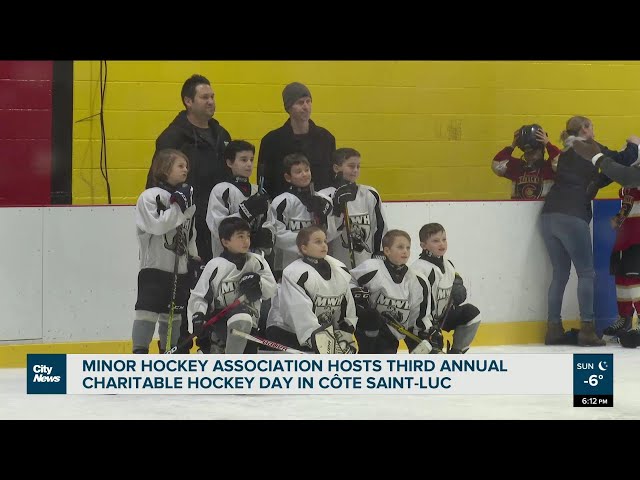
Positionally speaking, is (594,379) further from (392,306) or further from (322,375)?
(322,375)

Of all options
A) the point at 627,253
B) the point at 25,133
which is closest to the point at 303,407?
the point at 25,133

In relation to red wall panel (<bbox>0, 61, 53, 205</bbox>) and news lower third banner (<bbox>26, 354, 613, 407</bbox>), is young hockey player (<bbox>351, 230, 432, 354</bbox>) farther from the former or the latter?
red wall panel (<bbox>0, 61, 53, 205</bbox>)

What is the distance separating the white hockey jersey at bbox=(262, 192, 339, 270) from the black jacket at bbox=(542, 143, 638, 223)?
130 centimetres

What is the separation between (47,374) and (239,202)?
Answer: 1085 millimetres

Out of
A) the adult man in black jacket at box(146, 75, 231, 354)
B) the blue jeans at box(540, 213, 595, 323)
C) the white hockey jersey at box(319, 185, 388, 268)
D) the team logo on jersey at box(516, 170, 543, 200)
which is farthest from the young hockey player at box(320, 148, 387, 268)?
the blue jeans at box(540, 213, 595, 323)

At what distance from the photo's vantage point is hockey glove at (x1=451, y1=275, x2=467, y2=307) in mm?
6477

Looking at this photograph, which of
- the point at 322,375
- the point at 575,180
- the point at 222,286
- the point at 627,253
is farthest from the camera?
the point at 627,253

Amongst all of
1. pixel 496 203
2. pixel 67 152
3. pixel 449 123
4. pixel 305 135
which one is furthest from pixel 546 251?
pixel 67 152

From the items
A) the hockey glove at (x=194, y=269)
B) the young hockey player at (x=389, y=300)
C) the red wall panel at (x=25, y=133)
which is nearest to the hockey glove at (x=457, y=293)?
the young hockey player at (x=389, y=300)

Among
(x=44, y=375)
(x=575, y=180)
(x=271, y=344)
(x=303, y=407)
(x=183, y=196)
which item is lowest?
(x=303, y=407)

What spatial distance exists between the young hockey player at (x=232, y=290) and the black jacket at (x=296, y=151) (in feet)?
0.83

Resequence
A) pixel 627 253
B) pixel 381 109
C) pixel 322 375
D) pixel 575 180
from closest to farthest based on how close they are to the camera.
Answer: pixel 322 375 → pixel 381 109 → pixel 575 180 → pixel 627 253

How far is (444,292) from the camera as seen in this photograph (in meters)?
6.45

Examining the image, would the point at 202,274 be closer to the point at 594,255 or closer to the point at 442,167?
the point at 442,167
